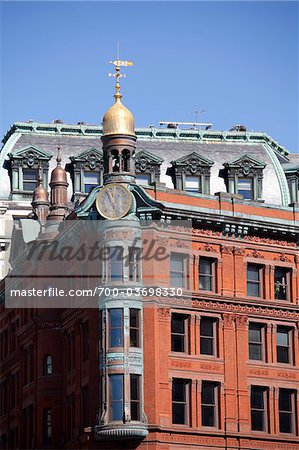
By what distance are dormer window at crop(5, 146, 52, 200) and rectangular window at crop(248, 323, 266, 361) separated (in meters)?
28.0

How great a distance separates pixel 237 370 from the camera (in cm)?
11250

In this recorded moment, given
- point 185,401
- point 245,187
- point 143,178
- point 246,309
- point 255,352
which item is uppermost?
point 143,178

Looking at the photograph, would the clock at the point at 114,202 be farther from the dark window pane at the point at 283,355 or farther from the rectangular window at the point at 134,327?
the dark window pane at the point at 283,355

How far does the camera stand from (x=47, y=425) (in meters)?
119

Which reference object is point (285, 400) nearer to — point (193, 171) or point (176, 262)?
point (176, 262)

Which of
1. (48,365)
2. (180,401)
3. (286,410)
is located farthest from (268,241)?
(48,365)

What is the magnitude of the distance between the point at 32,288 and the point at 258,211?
17.9m

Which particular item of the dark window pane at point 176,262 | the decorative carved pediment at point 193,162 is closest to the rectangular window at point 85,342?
the dark window pane at point 176,262

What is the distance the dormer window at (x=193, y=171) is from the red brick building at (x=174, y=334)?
49.1 ft

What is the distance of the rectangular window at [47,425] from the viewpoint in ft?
390

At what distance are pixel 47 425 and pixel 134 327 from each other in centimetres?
1360

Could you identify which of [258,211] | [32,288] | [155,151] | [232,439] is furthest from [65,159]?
[232,439]

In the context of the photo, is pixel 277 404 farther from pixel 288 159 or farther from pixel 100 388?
pixel 288 159

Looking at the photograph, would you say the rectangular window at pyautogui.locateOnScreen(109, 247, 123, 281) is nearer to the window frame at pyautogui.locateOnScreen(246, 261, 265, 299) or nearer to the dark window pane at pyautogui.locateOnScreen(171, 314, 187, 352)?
the dark window pane at pyautogui.locateOnScreen(171, 314, 187, 352)
